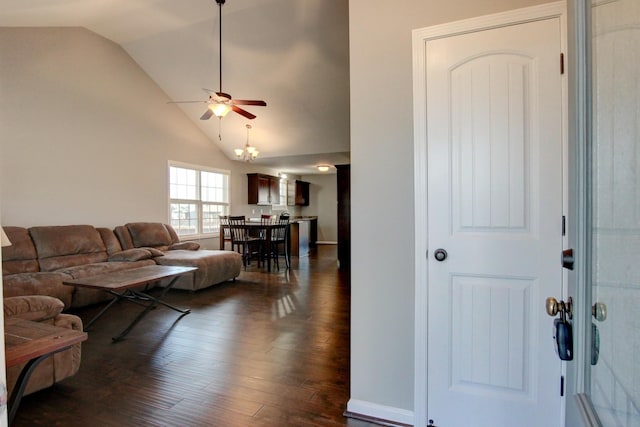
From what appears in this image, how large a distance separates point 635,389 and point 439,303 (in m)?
1.20

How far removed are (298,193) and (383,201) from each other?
879 cm

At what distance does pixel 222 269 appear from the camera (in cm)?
486

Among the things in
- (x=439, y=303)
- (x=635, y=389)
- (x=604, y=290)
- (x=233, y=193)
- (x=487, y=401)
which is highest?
(x=233, y=193)

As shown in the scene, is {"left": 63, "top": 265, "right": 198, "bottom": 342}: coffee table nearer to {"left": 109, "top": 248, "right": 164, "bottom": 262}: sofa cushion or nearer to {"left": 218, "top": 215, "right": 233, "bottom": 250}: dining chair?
{"left": 109, "top": 248, "right": 164, "bottom": 262}: sofa cushion

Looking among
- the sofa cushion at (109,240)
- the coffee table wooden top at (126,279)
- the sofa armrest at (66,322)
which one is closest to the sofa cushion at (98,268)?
the sofa cushion at (109,240)

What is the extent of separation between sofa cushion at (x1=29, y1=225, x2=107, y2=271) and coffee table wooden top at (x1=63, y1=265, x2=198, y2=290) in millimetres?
1035

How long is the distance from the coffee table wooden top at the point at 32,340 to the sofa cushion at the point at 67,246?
2873 millimetres

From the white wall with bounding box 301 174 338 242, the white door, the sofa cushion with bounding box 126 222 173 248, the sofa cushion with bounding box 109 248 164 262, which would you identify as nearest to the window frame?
the sofa cushion with bounding box 126 222 173 248

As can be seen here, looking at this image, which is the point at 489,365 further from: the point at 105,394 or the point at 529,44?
the point at 105,394

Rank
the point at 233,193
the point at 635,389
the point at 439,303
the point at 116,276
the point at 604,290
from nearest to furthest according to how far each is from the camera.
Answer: the point at 635,389 < the point at 604,290 < the point at 439,303 < the point at 116,276 < the point at 233,193

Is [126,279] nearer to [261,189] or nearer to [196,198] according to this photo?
[196,198]

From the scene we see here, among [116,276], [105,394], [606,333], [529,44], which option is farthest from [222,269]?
[606,333]

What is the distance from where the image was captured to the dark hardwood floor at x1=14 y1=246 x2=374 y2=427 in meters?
1.79

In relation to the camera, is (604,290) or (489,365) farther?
(489,365)
